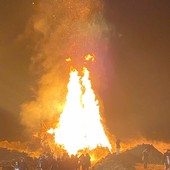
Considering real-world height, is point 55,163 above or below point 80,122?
below

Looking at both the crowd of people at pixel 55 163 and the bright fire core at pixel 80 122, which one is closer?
the crowd of people at pixel 55 163

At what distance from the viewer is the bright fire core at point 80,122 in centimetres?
4581

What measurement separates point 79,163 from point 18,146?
2857 centimetres

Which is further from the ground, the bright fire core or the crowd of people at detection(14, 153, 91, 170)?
the bright fire core

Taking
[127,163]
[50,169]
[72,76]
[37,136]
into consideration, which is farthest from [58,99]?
[50,169]

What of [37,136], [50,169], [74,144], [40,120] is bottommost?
[50,169]

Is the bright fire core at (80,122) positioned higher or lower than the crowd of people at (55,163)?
higher

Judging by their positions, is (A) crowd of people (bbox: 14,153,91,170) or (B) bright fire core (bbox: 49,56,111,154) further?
(B) bright fire core (bbox: 49,56,111,154)

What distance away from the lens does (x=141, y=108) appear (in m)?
74.4

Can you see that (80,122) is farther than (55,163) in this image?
Yes

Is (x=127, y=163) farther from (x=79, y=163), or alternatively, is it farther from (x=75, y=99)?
(x=75, y=99)

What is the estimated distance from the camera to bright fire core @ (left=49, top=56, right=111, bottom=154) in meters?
45.8

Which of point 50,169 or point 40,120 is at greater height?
point 40,120

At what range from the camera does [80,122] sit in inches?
1901
